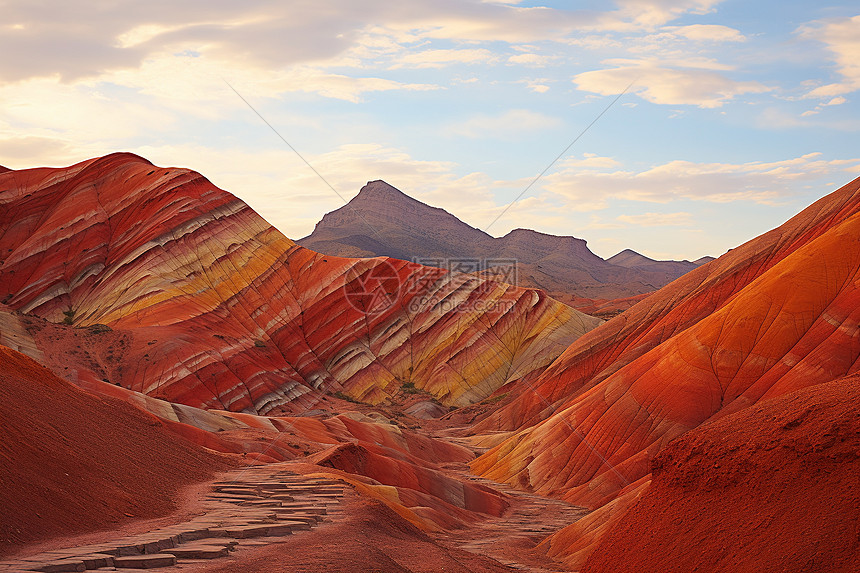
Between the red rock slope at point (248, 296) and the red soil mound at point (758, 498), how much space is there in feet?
163

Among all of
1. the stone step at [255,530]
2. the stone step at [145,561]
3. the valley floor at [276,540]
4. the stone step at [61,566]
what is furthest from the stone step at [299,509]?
the stone step at [61,566]

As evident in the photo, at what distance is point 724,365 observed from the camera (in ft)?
113

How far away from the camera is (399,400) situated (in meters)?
72.0

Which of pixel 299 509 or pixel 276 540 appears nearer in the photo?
pixel 276 540

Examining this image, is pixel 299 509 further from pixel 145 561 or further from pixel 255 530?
pixel 145 561

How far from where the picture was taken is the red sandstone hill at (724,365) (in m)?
31.9

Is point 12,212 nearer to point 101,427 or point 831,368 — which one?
point 101,427

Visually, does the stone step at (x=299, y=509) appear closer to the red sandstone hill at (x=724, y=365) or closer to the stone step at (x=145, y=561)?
the stone step at (x=145, y=561)

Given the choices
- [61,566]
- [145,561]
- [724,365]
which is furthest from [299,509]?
[724,365]

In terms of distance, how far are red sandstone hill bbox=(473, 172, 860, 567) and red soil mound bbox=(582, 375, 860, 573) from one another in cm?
1130

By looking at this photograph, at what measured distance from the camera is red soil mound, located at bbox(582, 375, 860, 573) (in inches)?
471

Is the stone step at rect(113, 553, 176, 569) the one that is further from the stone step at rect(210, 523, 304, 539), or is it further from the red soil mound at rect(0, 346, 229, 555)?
the stone step at rect(210, 523, 304, 539)

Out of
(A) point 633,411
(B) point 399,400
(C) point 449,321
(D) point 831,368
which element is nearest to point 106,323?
(B) point 399,400

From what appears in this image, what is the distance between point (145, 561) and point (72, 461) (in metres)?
5.31
